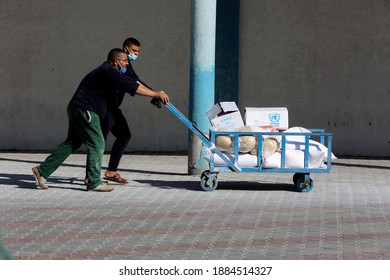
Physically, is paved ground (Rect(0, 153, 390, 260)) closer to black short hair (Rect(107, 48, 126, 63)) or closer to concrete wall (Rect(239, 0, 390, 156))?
black short hair (Rect(107, 48, 126, 63))

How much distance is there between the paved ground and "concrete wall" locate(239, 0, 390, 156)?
105 inches

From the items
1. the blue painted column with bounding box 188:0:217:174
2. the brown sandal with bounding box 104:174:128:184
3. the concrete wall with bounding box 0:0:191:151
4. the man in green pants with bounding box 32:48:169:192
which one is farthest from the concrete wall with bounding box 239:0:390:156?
the man in green pants with bounding box 32:48:169:192

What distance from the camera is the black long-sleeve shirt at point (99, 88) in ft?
42.8

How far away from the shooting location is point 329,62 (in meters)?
18.6

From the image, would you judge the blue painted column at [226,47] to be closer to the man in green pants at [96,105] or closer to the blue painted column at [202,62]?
the blue painted column at [202,62]

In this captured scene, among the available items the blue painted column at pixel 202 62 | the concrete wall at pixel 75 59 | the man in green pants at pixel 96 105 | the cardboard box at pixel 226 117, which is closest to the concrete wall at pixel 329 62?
the concrete wall at pixel 75 59

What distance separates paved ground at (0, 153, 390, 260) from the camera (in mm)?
9258

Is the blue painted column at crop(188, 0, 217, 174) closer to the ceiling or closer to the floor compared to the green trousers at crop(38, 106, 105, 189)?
closer to the ceiling

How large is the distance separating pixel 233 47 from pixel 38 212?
7866 mm

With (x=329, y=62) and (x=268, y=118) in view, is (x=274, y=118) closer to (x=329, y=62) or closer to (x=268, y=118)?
(x=268, y=118)

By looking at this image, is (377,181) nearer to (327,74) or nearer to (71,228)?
(327,74)
